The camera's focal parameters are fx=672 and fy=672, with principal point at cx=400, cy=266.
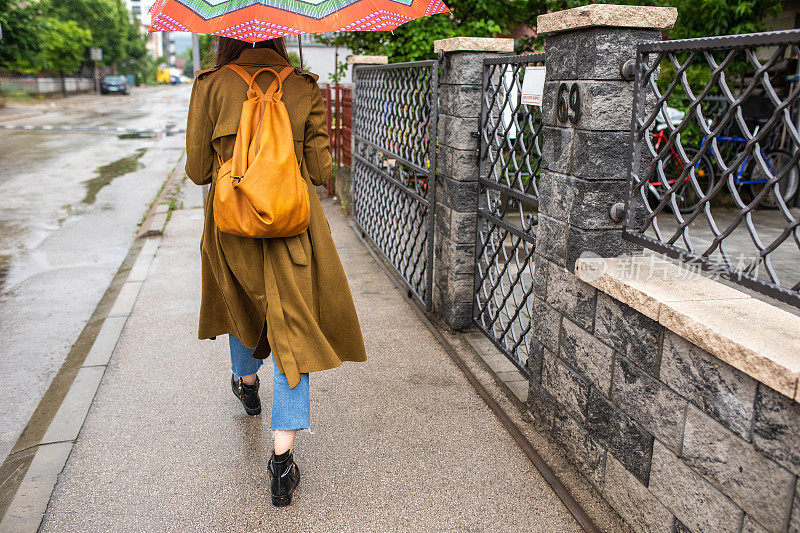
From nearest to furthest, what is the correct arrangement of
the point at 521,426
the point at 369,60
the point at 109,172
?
1. the point at 521,426
2. the point at 369,60
3. the point at 109,172

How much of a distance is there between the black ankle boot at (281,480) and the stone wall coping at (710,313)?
1.48 metres

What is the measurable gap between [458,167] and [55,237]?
589 cm

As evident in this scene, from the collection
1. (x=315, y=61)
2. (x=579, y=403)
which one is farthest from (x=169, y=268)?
(x=315, y=61)

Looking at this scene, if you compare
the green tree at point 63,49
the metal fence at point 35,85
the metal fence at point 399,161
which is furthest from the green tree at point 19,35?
the metal fence at point 399,161

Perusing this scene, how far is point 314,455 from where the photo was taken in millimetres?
3277

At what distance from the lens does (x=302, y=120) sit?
280 cm

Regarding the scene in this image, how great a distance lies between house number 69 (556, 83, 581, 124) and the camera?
282 cm

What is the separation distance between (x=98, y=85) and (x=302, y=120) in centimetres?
5942

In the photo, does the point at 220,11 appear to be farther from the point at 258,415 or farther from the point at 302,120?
the point at 258,415

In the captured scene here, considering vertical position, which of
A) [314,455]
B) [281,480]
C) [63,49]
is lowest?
[314,455]

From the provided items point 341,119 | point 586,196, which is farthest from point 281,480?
point 341,119

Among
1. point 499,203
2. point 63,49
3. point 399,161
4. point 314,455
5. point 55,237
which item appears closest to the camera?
point 314,455

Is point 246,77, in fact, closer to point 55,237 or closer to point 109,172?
point 55,237

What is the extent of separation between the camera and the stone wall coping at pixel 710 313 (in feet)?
6.07
